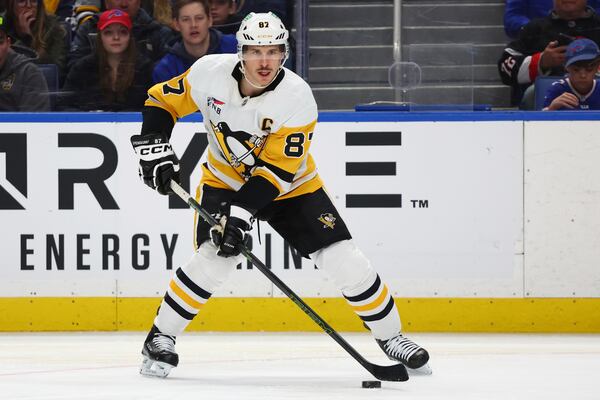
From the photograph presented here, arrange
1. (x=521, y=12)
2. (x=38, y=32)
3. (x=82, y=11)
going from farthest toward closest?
(x=521, y=12), (x=82, y=11), (x=38, y=32)

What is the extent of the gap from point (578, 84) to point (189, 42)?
1924 millimetres

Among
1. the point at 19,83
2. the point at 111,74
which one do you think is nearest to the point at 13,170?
the point at 19,83

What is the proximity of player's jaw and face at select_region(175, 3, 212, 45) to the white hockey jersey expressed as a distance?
1.80 meters

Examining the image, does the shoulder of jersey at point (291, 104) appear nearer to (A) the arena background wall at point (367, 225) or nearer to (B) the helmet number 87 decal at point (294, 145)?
(B) the helmet number 87 decal at point (294, 145)

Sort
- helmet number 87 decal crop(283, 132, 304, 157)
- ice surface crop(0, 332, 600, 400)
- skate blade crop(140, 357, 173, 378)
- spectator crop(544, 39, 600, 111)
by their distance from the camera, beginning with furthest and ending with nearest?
spectator crop(544, 39, 600, 111)
skate blade crop(140, 357, 173, 378)
helmet number 87 decal crop(283, 132, 304, 157)
ice surface crop(0, 332, 600, 400)

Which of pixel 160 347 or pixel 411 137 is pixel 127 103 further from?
pixel 160 347

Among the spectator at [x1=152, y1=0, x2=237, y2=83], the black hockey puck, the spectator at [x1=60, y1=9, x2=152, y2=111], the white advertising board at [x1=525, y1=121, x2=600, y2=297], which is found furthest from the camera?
the spectator at [x1=152, y1=0, x2=237, y2=83]

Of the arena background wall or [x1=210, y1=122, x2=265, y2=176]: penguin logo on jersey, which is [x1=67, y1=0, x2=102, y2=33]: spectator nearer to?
the arena background wall

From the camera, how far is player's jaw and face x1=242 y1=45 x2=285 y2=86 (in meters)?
4.13

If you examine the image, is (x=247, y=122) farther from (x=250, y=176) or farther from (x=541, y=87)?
(x=541, y=87)

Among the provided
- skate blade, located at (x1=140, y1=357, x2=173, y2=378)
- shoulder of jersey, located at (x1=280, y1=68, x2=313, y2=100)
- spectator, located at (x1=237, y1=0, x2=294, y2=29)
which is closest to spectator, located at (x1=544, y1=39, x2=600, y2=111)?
spectator, located at (x1=237, y1=0, x2=294, y2=29)

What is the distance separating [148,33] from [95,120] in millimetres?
598

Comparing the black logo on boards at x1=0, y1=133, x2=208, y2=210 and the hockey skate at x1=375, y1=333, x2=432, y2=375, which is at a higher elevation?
the black logo on boards at x1=0, y1=133, x2=208, y2=210

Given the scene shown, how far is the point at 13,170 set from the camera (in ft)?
19.2
